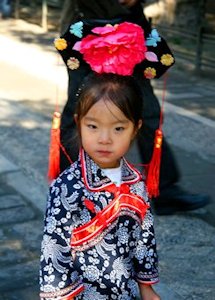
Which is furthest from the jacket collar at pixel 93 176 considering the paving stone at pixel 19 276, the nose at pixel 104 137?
the paving stone at pixel 19 276

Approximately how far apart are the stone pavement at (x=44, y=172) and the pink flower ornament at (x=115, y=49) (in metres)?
1.76

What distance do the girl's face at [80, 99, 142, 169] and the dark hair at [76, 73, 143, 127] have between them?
0.02 m

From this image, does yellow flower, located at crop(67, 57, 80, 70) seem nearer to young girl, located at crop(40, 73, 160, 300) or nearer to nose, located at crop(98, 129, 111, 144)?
young girl, located at crop(40, 73, 160, 300)

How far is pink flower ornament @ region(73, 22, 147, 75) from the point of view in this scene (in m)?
2.48

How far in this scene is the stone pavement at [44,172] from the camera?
4.18 meters

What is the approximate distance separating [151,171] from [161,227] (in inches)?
68.8

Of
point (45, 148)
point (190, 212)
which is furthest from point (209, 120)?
point (190, 212)

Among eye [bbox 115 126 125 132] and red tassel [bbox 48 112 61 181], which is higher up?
eye [bbox 115 126 125 132]

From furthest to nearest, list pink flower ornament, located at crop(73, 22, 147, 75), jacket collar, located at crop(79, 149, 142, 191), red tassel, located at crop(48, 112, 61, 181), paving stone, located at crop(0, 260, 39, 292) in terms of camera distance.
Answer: paving stone, located at crop(0, 260, 39, 292), red tassel, located at crop(48, 112, 61, 181), jacket collar, located at crop(79, 149, 142, 191), pink flower ornament, located at crop(73, 22, 147, 75)

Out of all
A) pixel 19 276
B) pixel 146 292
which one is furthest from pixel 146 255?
pixel 19 276

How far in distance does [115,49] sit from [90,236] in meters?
0.62

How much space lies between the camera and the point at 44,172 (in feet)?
19.2

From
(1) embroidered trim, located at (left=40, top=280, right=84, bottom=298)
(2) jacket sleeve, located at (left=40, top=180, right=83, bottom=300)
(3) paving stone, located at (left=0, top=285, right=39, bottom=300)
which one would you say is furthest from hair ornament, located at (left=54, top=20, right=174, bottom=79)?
(3) paving stone, located at (left=0, top=285, right=39, bottom=300)

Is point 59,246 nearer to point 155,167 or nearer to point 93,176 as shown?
point 93,176
